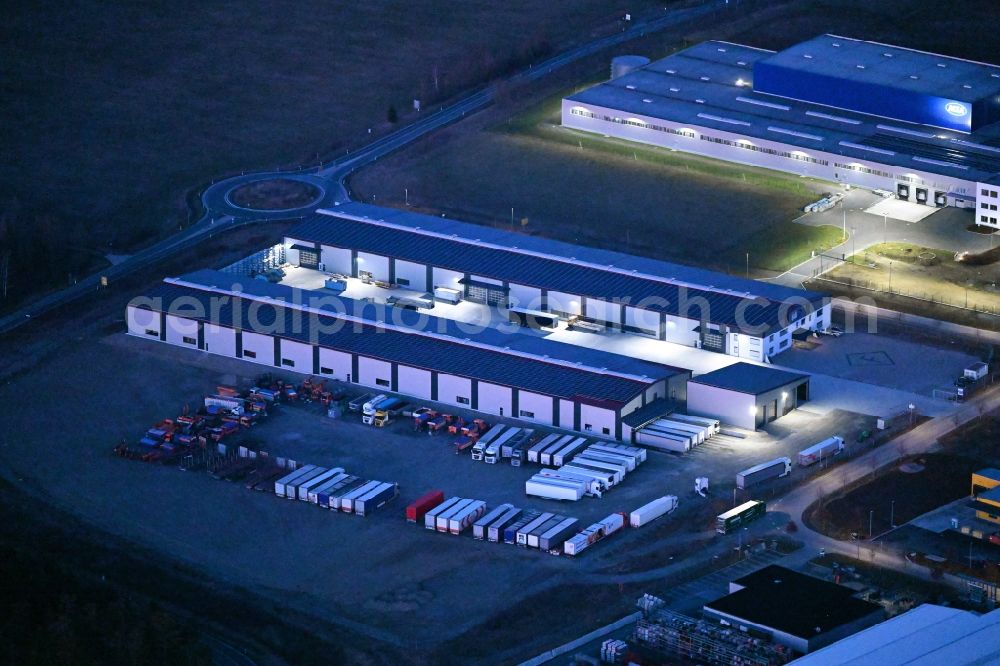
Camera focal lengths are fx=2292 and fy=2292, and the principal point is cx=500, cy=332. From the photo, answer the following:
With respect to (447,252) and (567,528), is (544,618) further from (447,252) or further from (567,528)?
(447,252)

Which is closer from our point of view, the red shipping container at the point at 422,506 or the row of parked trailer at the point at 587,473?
the red shipping container at the point at 422,506

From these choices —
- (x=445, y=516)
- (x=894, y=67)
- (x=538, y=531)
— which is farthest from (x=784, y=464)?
(x=894, y=67)

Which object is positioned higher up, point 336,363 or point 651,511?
point 336,363

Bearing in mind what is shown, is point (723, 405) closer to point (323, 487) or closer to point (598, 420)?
point (598, 420)

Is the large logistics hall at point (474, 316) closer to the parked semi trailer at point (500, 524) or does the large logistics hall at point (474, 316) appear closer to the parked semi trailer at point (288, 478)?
the parked semi trailer at point (500, 524)

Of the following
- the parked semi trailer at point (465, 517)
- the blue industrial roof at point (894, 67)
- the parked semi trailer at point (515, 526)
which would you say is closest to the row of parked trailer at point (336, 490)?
the parked semi trailer at point (465, 517)

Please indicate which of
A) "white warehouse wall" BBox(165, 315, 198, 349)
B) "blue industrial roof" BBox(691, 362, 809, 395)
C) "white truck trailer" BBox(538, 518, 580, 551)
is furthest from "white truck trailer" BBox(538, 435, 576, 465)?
"white warehouse wall" BBox(165, 315, 198, 349)
